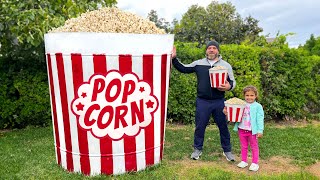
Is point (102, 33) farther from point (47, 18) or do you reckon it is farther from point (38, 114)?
point (38, 114)

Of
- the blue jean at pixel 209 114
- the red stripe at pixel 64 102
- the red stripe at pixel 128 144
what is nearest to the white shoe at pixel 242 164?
the blue jean at pixel 209 114

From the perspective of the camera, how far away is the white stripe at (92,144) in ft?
15.7

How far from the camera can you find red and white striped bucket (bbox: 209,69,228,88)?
5.41 metres

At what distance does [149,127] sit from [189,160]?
44.4 inches

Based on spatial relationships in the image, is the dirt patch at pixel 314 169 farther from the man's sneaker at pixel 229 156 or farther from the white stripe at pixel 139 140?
the white stripe at pixel 139 140

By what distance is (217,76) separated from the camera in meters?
5.44

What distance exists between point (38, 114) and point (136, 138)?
185 inches

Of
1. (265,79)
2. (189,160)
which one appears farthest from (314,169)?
(265,79)

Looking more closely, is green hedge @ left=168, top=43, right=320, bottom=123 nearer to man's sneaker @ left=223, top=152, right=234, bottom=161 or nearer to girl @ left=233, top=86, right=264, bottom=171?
man's sneaker @ left=223, top=152, right=234, bottom=161

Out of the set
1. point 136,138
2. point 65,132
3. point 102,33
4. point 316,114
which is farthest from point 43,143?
point 316,114

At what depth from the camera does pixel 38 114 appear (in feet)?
30.0

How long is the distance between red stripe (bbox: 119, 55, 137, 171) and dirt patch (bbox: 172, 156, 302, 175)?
652 mm

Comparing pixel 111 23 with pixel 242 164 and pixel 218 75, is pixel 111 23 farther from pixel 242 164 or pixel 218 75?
pixel 242 164

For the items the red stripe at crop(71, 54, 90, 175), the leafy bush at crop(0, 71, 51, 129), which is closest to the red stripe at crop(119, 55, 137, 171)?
the red stripe at crop(71, 54, 90, 175)
